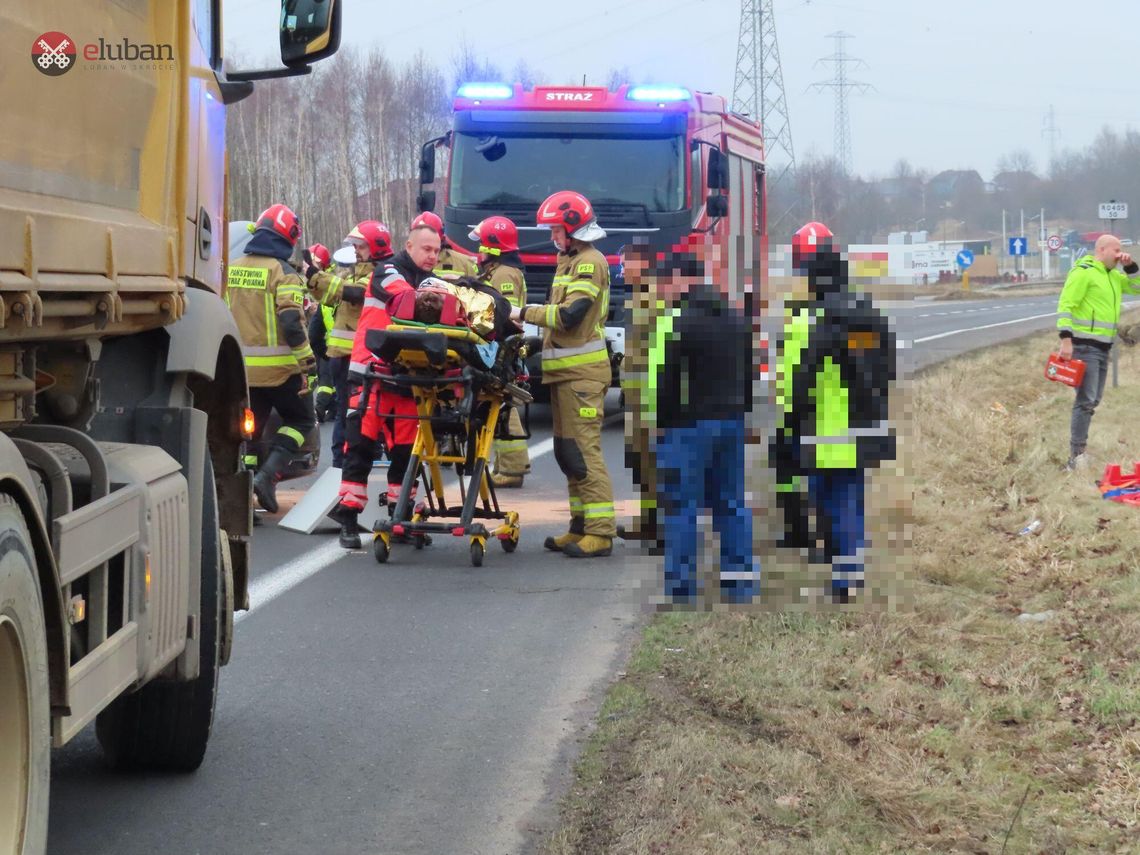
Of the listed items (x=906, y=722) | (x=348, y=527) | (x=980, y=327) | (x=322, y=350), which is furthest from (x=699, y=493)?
(x=980, y=327)

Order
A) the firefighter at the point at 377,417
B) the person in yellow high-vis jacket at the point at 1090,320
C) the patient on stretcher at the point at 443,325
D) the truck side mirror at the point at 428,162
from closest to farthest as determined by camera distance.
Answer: the patient on stretcher at the point at 443,325
the firefighter at the point at 377,417
the person in yellow high-vis jacket at the point at 1090,320
the truck side mirror at the point at 428,162

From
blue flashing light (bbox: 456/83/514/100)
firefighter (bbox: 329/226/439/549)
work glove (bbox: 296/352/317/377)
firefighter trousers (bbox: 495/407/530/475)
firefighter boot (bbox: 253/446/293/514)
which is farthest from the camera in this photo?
blue flashing light (bbox: 456/83/514/100)

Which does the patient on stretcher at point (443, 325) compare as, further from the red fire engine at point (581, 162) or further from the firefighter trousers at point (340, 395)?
the red fire engine at point (581, 162)

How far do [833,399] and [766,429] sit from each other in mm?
445

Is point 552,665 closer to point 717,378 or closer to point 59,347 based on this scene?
point 717,378

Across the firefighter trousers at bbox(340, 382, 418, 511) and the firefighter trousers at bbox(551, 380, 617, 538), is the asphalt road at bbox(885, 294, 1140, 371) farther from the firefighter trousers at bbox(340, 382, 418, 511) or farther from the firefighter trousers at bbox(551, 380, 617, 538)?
the firefighter trousers at bbox(340, 382, 418, 511)

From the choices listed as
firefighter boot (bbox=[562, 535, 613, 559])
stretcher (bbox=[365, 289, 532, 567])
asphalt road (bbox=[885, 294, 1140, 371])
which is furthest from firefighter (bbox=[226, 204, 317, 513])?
asphalt road (bbox=[885, 294, 1140, 371])

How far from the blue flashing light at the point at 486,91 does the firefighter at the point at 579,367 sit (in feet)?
25.1

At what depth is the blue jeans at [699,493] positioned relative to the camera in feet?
25.9

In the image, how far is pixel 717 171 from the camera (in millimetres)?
16812

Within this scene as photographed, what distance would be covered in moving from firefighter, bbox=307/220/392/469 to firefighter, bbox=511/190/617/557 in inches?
73.8

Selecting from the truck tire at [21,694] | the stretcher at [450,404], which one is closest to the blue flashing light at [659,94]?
the stretcher at [450,404]

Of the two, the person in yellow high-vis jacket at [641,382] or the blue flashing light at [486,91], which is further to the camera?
Result: the blue flashing light at [486,91]

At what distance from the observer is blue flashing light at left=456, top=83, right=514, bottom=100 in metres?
16.7
